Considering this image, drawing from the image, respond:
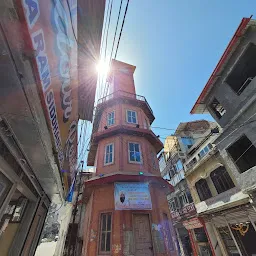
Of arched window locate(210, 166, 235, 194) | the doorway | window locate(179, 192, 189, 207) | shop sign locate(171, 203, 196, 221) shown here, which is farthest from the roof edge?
window locate(179, 192, 189, 207)

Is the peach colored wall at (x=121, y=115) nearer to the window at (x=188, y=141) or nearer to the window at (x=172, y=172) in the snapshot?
the window at (x=188, y=141)

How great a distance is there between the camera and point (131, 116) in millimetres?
15555

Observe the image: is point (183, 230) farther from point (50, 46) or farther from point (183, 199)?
point (50, 46)

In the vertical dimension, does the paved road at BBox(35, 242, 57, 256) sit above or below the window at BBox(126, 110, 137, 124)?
below

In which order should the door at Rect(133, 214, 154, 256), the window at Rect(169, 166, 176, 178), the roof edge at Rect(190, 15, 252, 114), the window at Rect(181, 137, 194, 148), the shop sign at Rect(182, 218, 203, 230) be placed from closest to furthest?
the door at Rect(133, 214, 154, 256) → the roof edge at Rect(190, 15, 252, 114) → the shop sign at Rect(182, 218, 203, 230) → the window at Rect(181, 137, 194, 148) → the window at Rect(169, 166, 176, 178)

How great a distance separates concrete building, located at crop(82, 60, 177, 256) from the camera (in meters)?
8.99

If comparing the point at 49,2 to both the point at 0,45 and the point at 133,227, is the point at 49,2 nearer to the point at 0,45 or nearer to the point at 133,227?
the point at 0,45

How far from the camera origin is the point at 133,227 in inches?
364

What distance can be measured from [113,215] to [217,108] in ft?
38.8

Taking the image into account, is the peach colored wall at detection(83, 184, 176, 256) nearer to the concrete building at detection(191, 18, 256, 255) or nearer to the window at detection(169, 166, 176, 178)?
the concrete building at detection(191, 18, 256, 255)

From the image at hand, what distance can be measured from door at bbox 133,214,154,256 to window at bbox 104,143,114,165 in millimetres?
4452

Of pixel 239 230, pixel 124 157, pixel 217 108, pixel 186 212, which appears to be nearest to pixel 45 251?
pixel 186 212

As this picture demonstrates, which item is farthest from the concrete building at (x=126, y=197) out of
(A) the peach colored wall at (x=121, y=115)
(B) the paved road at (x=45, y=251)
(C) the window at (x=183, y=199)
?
(B) the paved road at (x=45, y=251)

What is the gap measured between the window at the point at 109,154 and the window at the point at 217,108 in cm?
925
